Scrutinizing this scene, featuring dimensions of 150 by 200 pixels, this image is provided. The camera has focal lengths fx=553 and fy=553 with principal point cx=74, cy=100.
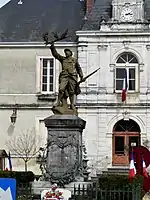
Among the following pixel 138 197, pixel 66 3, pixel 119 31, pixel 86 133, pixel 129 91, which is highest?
pixel 66 3

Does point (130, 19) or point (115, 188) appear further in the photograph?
point (130, 19)

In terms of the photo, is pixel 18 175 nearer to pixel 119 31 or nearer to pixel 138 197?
pixel 138 197

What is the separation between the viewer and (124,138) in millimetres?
32375

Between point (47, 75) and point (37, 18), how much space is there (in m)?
4.75

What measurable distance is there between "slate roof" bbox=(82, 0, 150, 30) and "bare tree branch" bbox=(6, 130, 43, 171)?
7.16m

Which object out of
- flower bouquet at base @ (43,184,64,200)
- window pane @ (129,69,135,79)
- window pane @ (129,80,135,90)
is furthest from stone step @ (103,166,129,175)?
flower bouquet at base @ (43,184,64,200)

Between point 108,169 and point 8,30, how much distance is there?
11.2 meters

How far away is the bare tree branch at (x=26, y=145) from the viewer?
3256cm

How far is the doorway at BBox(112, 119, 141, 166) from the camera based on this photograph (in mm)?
32156

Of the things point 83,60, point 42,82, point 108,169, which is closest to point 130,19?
point 83,60

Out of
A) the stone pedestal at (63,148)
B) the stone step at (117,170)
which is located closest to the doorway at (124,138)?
the stone step at (117,170)

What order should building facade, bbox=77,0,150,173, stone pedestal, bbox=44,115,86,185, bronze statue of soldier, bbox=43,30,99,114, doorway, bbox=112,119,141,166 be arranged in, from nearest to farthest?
stone pedestal, bbox=44,115,86,185 → bronze statue of soldier, bbox=43,30,99,114 → building facade, bbox=77,0,150,173 → doorway, bbox=112,119,141,166

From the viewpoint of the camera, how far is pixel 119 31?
32188 millimetres

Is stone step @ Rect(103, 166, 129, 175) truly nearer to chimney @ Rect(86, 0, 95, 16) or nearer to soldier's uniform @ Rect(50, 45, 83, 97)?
chimney @ Rect(86, 0, 95, 16)
